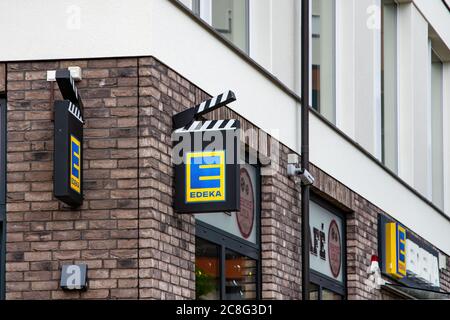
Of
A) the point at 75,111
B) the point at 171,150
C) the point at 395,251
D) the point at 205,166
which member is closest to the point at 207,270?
the point at 205,166

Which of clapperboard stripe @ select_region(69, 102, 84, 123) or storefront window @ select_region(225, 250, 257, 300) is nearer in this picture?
clapperboard stripe @ select_region(69, 102, 84, 123)

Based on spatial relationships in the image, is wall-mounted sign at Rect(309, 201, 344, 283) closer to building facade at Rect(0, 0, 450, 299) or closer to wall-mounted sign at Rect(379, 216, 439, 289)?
building facade at Rect(0, 0, 450, 299)

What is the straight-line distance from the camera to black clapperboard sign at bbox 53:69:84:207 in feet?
35.9

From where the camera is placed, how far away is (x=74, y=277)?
1109 centimetres

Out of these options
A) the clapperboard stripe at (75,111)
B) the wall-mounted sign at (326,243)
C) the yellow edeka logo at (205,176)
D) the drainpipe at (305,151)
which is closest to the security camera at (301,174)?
the drainpipe at (305,151)

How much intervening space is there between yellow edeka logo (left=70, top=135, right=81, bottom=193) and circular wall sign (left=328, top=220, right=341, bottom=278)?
635 centimetres

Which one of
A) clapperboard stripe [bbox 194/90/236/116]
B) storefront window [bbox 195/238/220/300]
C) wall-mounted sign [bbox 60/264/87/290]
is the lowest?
wall-mounted sign [bbox 60/264/87/290]

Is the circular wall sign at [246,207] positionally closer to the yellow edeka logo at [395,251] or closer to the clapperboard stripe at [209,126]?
the clapperboard stripe at [209,126]

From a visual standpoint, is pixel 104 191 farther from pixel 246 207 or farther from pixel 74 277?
pixel 246 207

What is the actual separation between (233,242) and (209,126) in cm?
200

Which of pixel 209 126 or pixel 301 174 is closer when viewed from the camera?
pixel 209 126

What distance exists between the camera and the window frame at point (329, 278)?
16.3 metres

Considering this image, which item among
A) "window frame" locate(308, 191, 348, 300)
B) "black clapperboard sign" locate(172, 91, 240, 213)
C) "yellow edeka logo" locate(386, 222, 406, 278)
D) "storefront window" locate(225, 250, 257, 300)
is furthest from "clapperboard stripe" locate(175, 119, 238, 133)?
"yellow edeka logo" locate(386, 222, 406, 278)

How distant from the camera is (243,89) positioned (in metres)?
13.8
